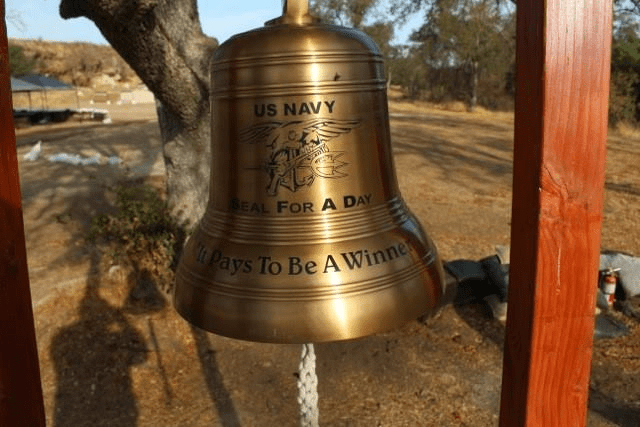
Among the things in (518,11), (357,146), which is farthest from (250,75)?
(518,11)

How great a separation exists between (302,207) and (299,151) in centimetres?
12

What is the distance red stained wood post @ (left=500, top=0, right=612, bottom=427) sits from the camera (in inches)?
43.2

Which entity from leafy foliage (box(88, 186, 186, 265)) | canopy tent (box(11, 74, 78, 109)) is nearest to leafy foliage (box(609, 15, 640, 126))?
leafy foliage (box(88, 186, 186, 265))

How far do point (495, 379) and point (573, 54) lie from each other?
136 inches

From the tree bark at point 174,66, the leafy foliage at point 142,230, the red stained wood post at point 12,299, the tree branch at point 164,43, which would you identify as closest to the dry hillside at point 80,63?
the leafy foliage at point 142,230

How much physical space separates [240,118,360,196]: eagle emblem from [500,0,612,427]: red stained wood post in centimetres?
38

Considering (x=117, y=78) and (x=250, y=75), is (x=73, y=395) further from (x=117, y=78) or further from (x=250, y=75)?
(x=117, y=78)

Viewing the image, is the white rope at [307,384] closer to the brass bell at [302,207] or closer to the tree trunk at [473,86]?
the brass bell at [302,207]

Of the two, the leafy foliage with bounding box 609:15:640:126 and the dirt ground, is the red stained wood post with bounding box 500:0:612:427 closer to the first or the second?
the dirt ground

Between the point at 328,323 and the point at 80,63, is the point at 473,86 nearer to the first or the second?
the point at 80,63

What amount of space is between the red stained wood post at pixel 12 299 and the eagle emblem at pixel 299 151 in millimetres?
482

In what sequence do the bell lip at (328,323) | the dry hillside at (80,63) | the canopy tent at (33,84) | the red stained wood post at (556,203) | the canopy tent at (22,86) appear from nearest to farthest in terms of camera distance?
the red stained wood post at (556,203), the bell lip at (328,323), the canopy tent at (22,86), the canopy tent at (33,84), the dry hillside at (80,63)

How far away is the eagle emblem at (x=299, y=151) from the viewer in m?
1.31

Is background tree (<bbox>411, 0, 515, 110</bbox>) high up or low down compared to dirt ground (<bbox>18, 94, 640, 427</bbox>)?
up
